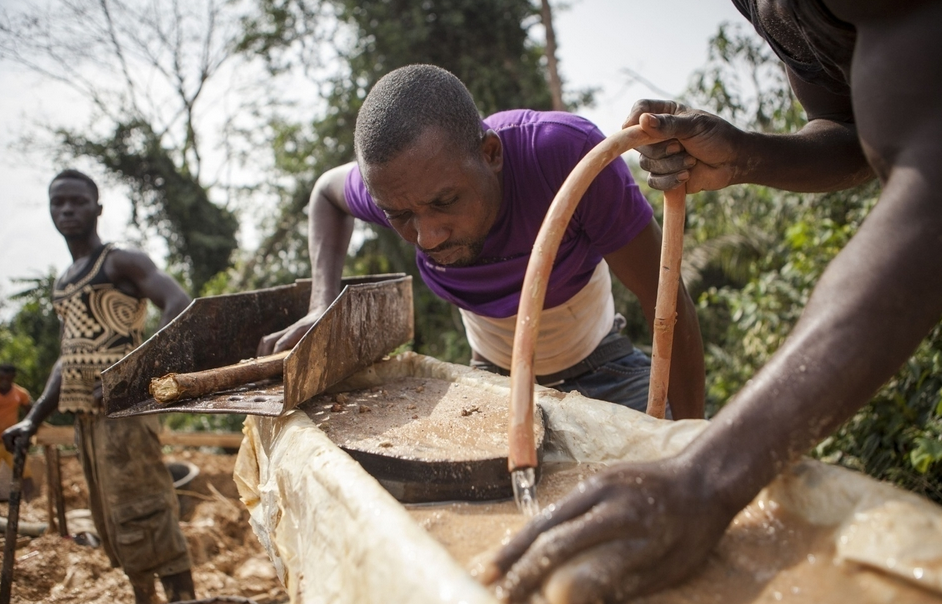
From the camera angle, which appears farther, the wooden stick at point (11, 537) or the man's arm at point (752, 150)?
the wooden stick at point (11, 537)

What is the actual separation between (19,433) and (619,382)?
10.5 ft

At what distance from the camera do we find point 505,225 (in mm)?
2004

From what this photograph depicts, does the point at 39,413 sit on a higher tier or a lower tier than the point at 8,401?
higher

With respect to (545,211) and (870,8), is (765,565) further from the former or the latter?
(545,211)

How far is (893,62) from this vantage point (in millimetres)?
879

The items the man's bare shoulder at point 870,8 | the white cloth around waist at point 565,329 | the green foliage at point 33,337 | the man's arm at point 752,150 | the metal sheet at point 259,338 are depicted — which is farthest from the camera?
the green foliage at point 33,337

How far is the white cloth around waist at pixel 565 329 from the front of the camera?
2.23 meters

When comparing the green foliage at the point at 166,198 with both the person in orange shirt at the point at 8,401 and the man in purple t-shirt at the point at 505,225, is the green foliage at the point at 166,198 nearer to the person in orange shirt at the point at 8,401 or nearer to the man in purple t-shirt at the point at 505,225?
the person in orange shirt at the point at 8,401

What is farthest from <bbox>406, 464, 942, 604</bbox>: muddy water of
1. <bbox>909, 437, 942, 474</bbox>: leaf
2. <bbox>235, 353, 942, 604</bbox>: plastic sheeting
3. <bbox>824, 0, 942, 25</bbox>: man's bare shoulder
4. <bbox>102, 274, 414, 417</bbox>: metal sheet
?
<bbox>909, 437, 942, 474</bbox>: leaf

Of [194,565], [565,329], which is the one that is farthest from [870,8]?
[194,565]

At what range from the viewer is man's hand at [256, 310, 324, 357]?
1.97 metres

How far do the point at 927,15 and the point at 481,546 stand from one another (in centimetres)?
102

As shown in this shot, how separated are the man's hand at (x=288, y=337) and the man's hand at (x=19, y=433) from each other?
84.4 inches

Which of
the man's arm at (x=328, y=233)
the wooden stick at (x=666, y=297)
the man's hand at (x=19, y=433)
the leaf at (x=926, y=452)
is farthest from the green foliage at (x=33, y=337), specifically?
the leaf at (x=926, y=452)
